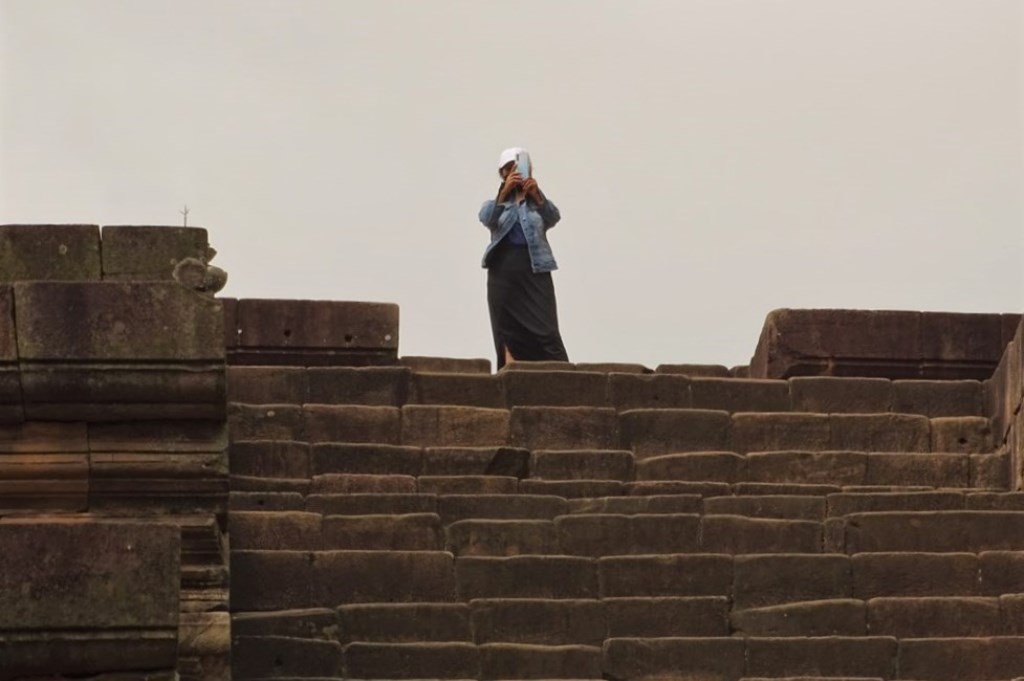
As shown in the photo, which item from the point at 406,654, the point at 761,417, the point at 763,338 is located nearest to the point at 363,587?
the point at 406,654

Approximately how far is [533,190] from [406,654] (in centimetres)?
648

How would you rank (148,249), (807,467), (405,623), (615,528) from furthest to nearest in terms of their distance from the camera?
(807,467) → (615,528) → (405,623) → (148,249)

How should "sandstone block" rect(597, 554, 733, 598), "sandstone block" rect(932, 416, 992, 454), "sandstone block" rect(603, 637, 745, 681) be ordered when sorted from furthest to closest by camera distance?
"sandstone block" rect(932, 416, 992, 454), "sandstone block" rect(597, 554, 733, 598), "sandstone block" rect(603, 637, 745, 681)

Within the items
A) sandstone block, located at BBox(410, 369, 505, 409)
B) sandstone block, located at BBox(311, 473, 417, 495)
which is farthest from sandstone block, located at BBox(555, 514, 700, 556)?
sandstone block, located at BBox(410, 369, 505, 409)

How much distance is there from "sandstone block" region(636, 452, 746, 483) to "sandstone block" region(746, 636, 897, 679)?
2.43 meters

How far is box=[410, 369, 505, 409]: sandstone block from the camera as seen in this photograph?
1944cm

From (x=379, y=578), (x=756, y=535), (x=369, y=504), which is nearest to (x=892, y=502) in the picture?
(x=756, y=535)

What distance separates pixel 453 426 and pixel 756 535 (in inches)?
87.5

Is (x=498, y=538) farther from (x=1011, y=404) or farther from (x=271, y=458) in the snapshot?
(x=1011, y=404)

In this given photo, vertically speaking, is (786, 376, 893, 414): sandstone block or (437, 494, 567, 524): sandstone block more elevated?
(786, 376, 893, 414): sandstone block

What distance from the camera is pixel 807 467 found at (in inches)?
749

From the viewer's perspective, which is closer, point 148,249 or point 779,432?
point 148,249

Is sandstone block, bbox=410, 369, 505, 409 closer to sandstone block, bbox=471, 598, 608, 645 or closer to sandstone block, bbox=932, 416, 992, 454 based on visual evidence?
sandstone block, bbox=932, 416, 992, 454

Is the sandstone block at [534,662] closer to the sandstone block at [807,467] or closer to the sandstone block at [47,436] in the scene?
the sandstone block at [47,436]
